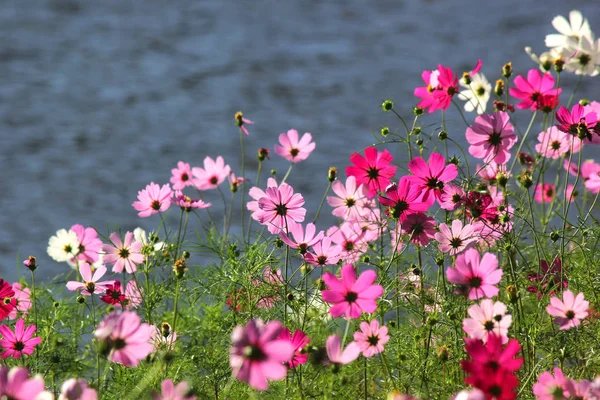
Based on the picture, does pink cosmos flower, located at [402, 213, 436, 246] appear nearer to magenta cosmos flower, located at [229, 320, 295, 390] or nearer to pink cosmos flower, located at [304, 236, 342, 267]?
pink cosmos flower, located at [304, 236, 342, 267]

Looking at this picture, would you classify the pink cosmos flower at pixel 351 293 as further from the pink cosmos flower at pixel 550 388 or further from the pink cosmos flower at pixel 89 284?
the pink cosmos flower at pixel 89 284

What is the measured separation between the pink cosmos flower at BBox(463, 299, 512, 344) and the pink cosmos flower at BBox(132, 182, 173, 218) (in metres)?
0.41

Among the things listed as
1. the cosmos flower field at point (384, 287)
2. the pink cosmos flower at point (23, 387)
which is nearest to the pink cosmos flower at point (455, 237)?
the cosmos flower field at point (384, 287)

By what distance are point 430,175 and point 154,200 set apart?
0.34 meters

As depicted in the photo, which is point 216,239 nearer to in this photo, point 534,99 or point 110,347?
point 534,99

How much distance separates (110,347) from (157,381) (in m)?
0.23

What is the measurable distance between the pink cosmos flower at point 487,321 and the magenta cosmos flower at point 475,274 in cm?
2

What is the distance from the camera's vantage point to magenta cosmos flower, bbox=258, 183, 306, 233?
34.7 inches

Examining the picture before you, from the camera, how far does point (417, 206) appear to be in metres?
0.87

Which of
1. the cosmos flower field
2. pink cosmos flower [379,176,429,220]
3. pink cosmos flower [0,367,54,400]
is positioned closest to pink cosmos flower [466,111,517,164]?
the cosmos flower field

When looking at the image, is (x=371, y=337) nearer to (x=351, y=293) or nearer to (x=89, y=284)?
(x=351, y=293)

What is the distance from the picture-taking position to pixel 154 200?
41.3 inches

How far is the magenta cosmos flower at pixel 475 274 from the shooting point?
77cm

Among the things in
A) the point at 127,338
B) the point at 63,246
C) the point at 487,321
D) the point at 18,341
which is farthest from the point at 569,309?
the point at 63,246
